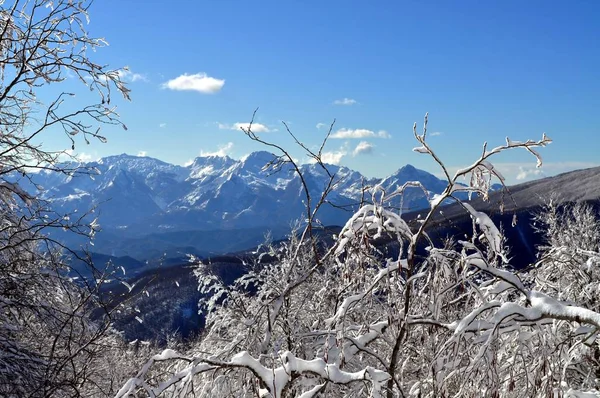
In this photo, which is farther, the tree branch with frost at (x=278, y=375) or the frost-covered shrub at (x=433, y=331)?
the tree branch with frost at (x=278, y=375)

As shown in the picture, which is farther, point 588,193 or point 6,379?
point 588,193

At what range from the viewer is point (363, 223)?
2547 millimetres

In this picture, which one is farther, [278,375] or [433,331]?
[433,331]

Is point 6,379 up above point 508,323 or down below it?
below

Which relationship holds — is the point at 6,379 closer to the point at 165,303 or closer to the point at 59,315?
the point at 59,315

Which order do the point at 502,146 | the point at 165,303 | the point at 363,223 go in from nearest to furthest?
the point at 502,146
the point at 363,223
the point at 165,303

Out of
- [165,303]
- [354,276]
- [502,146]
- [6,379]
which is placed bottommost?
[165,303]

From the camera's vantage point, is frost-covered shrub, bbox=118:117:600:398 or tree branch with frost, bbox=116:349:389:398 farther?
tree branch with frost, bbox=116:349:389:398

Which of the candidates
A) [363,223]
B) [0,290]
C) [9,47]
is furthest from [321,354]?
[9,47]

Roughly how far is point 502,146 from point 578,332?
94 centimetres

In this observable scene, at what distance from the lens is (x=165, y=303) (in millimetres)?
112125

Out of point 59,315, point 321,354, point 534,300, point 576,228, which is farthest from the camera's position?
point 576,228

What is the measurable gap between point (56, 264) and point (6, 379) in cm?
121

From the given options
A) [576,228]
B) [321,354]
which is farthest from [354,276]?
[576,228]
